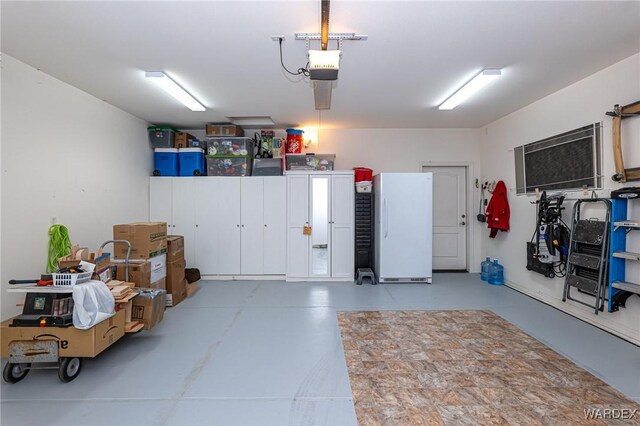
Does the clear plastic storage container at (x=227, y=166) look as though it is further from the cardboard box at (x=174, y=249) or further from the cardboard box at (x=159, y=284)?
the cardboard box at (x=159, y=284)

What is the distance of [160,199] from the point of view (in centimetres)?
525

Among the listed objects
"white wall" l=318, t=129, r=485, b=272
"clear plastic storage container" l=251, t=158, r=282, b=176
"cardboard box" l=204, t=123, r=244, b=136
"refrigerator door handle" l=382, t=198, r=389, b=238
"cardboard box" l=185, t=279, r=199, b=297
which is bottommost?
"cardboard box" l=185, t=279, r=199, b=297

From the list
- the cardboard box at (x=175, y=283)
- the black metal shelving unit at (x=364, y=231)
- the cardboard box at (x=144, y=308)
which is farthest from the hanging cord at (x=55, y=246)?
the black metal shelving unit at (x=364, y=231)

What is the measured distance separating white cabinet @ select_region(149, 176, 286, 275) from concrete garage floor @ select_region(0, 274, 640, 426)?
1.12m

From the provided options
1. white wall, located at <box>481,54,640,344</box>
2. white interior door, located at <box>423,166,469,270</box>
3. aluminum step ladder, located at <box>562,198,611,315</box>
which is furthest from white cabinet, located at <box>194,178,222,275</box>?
aluminum step ladder, located at <box>562,198,611,315</box>

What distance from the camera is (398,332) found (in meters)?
3.14

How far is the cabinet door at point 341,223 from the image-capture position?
512 cm

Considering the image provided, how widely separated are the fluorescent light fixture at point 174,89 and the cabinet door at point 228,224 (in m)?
1.39

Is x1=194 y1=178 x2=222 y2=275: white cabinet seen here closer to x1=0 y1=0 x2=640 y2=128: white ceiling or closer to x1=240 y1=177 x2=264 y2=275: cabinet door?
x1=240 y1=177 x2=264 y2=275: cabinet door

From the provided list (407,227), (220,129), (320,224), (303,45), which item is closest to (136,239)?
(220,129)

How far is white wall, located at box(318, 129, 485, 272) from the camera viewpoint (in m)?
5.65

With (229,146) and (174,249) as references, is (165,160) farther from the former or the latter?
(174,249)

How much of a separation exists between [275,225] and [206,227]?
49.3 inches

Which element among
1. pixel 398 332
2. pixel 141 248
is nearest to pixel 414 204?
pixel 398 332
